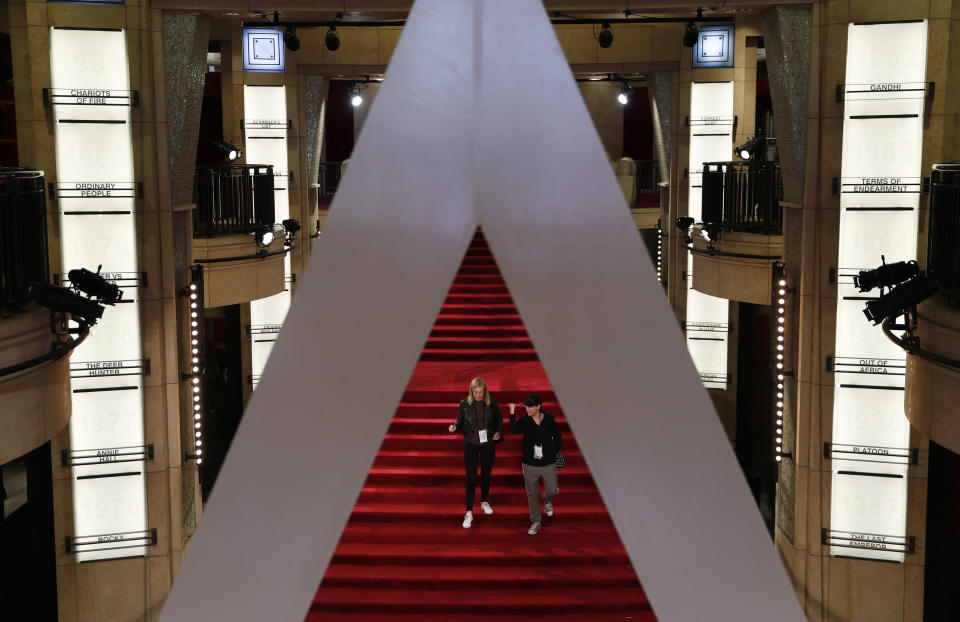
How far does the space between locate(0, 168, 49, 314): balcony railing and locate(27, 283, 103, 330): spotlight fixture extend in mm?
112

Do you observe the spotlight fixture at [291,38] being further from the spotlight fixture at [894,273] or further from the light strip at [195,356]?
the spotlight fixture at [894,273]

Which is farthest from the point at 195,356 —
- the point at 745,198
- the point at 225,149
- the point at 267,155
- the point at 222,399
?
the point at 222,399

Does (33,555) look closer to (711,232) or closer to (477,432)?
Answer: (477,432)

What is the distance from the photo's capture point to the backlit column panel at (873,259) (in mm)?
8688

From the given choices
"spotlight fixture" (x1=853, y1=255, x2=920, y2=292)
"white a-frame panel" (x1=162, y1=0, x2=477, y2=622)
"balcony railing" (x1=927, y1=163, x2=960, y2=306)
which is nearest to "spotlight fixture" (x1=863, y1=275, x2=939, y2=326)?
"balcony railing" (x1=927, y1=163, x2=960, y2=306)

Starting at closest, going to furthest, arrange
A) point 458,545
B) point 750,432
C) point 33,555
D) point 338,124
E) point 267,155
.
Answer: point 458,545, point 33,555, point 750,432, point 267,155, point 338,124

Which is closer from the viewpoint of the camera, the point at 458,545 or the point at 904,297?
the point at 904,297

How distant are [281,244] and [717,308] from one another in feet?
23.0

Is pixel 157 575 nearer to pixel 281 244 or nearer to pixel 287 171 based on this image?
pixel 281 244

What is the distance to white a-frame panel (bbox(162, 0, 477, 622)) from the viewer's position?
3.54 m

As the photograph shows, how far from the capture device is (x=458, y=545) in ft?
26.1

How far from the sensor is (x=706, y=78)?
15.1 meters

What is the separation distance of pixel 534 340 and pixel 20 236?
16.6ft

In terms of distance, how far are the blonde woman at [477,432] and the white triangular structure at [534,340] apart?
4534 mm
